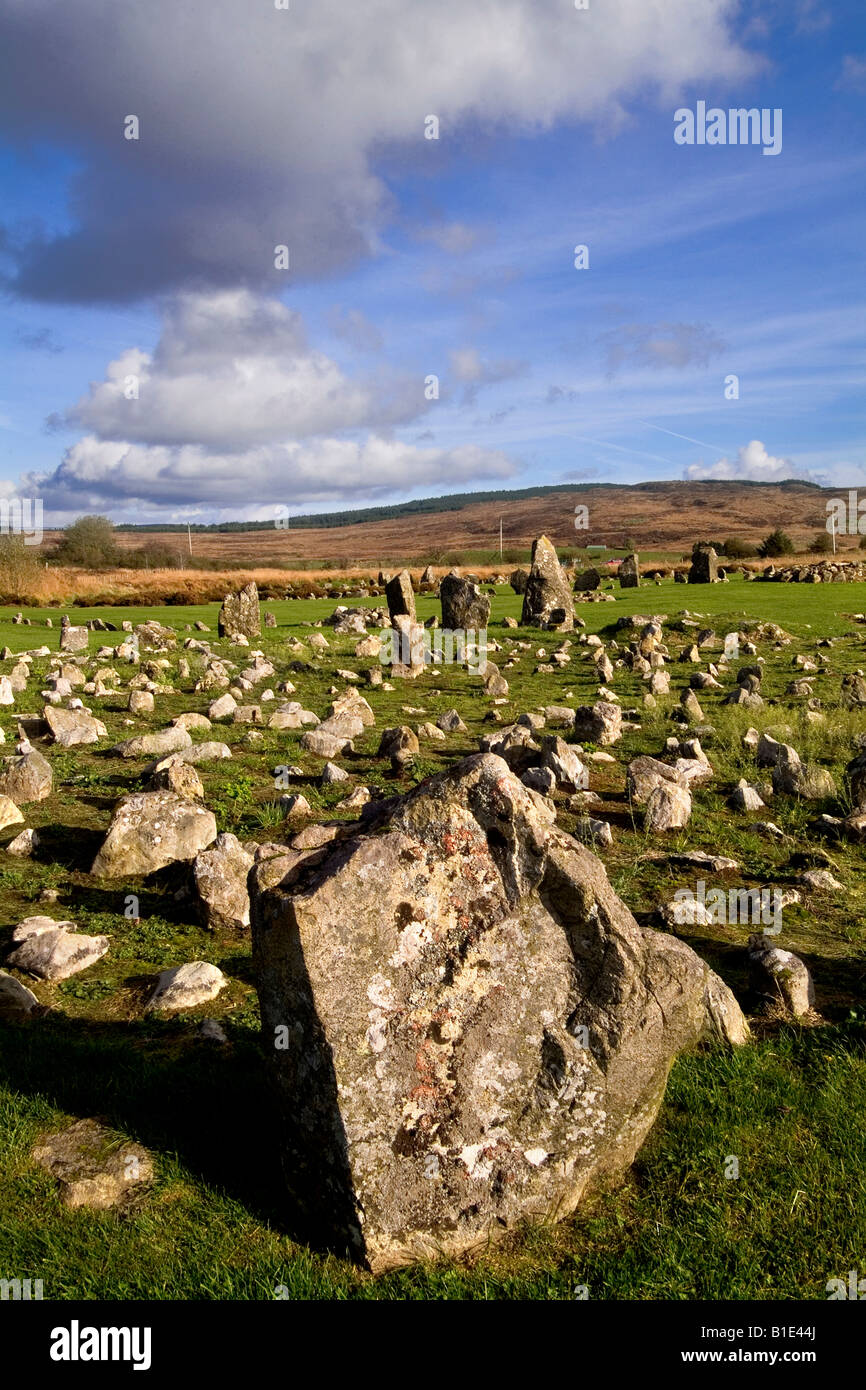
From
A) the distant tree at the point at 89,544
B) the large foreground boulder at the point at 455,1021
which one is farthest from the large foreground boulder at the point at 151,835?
the distant tree at the point at 89,544

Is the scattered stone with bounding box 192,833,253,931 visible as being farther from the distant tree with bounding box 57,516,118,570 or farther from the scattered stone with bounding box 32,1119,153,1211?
the distant tree with bounding box 57,516,118,570

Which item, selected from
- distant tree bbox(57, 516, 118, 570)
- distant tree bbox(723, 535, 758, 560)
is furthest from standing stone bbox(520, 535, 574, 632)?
distant tree bbox(57, 516, 118, 570)

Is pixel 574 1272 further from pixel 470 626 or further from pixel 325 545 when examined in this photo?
pixel 325 545

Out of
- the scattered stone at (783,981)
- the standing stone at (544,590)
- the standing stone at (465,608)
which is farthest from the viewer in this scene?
the standing stone at (544,590)

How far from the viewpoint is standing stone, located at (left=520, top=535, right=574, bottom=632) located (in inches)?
1041

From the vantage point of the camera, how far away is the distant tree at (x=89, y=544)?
75625 mm

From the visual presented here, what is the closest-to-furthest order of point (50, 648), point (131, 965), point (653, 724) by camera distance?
1. point (131, 965)
2. point (653, 724)
3. point (50, 648)

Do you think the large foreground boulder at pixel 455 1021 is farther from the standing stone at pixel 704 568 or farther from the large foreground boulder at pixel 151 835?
the standing stone at pixel 704 568

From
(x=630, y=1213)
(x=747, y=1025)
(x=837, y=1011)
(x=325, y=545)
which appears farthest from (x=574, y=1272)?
(x=325, y=545)

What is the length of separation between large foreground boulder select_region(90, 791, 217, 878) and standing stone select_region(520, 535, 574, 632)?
19042mm

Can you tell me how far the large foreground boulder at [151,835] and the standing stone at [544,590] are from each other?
19042 mm

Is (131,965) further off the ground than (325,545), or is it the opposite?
(325,545)
